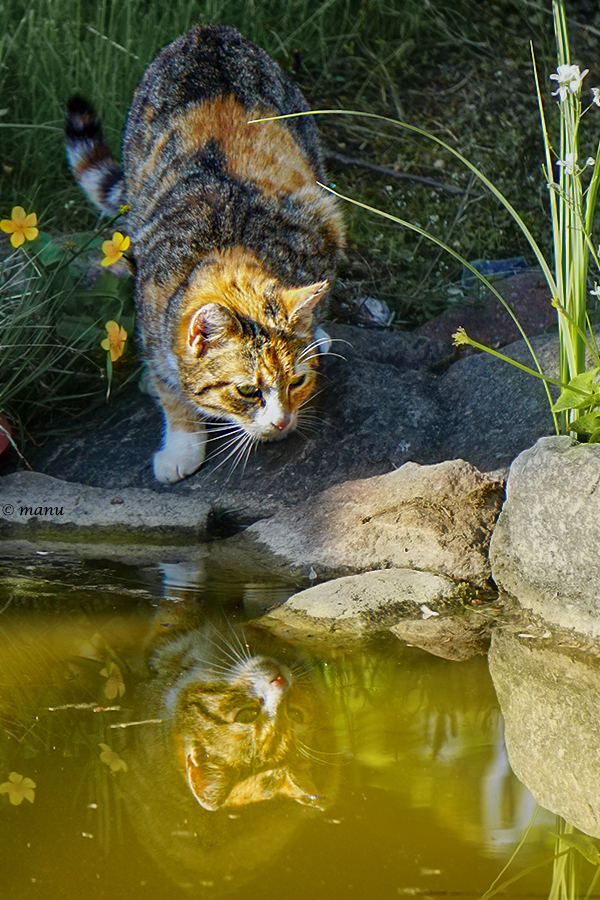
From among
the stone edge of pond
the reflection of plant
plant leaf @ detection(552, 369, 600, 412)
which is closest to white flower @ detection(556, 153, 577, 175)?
plant leaf @ detection(552, 369, 600, 412)

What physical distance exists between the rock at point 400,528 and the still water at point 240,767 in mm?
334

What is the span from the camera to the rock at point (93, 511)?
2705mm

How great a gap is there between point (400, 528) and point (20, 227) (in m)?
1.60

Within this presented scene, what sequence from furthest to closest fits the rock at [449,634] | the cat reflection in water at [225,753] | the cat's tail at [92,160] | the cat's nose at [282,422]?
the cat's tail at [92,160]
the cat's nose at [282,422]
the rock at [449,634]
the cat reflection in water at [225,753]

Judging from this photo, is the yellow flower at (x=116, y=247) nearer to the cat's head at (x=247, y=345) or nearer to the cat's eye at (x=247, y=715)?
the cat's head at (x=247, y=345)

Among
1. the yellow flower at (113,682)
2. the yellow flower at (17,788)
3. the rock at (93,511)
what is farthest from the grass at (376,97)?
the yellow flower at (17,788)

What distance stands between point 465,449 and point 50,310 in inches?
59.0

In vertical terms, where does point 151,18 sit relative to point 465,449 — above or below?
above

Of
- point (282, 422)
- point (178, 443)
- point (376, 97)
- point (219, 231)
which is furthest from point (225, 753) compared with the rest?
point (376, 97)

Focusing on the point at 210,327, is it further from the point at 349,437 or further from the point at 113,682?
the point at 113,682

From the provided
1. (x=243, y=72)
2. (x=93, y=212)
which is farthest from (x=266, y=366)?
(x=93, y=212)

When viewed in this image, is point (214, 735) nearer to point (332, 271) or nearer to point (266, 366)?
point (266, 366)

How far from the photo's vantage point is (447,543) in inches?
89.7

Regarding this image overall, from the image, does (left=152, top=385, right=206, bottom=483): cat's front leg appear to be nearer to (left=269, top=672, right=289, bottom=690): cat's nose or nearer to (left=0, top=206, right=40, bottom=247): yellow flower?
(left=0, top=206, right=40, bottom=247): yellow flower
